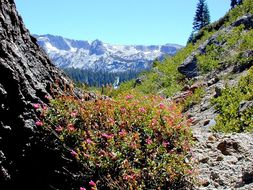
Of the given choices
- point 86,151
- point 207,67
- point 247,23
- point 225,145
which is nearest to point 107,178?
point 86,151

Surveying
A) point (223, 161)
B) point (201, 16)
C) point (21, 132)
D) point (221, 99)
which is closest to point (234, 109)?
point (221, 99)

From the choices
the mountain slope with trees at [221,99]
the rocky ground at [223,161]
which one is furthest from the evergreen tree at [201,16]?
the rocky ground at [223,161]

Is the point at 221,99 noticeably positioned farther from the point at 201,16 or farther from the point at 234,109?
the point at 201,16

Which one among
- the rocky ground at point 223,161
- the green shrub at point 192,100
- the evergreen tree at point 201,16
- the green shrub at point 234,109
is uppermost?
the evergreen tree at point 201,16

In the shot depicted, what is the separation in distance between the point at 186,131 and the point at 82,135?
6.40ft

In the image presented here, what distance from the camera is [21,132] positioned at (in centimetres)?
619

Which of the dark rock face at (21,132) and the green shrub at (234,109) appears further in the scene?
the green shrub at (234,109)

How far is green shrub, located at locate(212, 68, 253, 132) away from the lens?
28.2ft

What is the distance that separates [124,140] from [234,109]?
5.24 m

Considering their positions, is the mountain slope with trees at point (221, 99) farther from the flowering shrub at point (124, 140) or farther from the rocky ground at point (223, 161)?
the flowering shrub at point (124, 140)

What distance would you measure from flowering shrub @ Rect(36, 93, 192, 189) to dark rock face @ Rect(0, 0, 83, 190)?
1.14 ft

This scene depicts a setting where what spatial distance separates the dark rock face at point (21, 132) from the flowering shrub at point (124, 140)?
35cm

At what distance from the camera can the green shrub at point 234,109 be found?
861cm

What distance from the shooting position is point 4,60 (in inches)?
239
